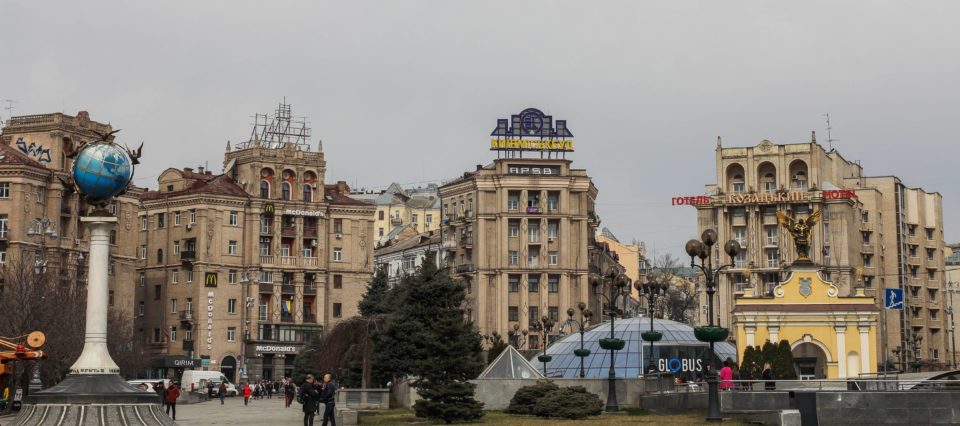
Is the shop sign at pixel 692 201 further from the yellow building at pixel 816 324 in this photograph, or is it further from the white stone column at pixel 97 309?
the white stone column at pixel 97 309

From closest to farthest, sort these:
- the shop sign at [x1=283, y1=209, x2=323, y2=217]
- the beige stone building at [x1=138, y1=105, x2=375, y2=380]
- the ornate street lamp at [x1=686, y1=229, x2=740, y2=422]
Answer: the ornate street lamp at [x1=686, y1=229, x2=740, y2=422]
the beige stone building at [x1=138, y1=105, x2=375, y2=380]
the shop sign at [x1=283, y1=209, x2=323, y2=217]

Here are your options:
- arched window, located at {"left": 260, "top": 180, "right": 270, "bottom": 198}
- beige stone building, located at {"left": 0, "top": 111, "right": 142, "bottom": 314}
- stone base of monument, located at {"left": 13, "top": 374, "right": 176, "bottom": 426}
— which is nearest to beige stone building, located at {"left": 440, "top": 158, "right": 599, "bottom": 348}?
arched window, located at {"left": 260, "top": 180, "right": 270, "bottom": 198}

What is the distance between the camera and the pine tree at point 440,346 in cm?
3416

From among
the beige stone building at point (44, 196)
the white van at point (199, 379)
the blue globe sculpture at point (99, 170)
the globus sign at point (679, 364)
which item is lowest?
the white van at point (199, 379)

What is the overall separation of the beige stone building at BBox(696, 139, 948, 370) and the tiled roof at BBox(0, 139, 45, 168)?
5021cm

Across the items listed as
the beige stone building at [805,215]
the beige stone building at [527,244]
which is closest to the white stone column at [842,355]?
the beige stone building at [805,215]

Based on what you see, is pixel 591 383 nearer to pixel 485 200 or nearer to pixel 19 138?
pixel 19 138

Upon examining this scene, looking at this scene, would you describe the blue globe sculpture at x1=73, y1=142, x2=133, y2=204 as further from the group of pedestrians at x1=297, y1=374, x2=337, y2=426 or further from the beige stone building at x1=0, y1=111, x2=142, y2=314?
the beige stone building at x1=0, y1=111, x2=142, y2=314

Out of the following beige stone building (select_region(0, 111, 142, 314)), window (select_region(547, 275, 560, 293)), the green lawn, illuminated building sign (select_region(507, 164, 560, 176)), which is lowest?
the green lawn

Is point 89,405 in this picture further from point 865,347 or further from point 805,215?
point 805,215

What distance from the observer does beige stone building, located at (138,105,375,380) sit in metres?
91.2

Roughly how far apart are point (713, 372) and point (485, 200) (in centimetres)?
7031

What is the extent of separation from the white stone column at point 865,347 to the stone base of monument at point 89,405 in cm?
4833

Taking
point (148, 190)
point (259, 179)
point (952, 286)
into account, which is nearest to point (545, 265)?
point (259, 179)
